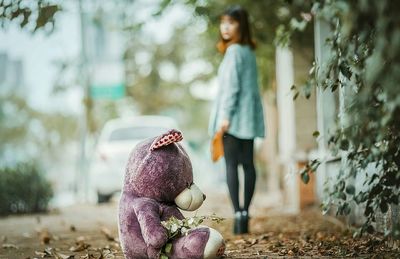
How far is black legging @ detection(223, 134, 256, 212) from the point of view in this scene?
5.95 m

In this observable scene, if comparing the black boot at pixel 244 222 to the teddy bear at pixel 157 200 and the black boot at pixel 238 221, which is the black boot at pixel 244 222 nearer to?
the black boot at pixel 238 221

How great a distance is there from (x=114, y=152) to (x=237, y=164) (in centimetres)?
701

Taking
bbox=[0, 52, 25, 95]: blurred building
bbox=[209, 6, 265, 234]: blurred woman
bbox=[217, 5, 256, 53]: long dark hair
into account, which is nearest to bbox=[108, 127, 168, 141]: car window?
bbox=[217, 5, 256, 53]: long dark hair

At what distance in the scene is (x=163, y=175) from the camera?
389 centimetres

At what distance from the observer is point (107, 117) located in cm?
2888

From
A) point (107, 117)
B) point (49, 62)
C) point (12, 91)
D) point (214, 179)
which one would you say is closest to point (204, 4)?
point (49, 62)

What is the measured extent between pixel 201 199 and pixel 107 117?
25283 millimetres

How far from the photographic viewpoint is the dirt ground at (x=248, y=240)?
4.42 metres

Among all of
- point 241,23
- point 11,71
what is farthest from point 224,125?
point 11,71

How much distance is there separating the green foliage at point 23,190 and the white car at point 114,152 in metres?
1.60

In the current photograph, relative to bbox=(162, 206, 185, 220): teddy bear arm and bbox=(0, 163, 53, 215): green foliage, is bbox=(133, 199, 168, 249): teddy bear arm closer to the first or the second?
bbox=(162, 206, 185, 220): teddy bear arm

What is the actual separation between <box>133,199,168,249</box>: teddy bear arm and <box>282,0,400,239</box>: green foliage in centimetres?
104

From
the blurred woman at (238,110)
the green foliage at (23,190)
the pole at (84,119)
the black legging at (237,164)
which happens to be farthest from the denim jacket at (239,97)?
the pole at (84,119)

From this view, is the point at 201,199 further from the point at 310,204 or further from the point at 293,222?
the point at 310,204
